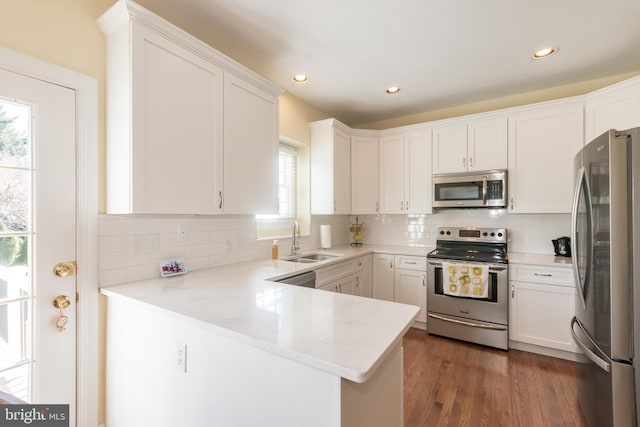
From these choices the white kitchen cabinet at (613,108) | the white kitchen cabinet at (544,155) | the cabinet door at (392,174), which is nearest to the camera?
the white kitchen cabinet at (613,108)

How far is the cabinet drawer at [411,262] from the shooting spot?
10.7ft

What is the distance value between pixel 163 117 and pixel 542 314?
3.52 m

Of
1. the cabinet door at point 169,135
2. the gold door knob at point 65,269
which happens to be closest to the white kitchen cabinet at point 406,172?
the cabinet door at point 169,135

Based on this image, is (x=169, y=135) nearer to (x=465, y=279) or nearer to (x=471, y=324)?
(x=465, y=279)

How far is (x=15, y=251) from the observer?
1.34 metres

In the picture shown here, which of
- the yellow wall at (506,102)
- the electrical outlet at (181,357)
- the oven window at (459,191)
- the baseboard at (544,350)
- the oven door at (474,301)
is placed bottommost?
the baseboard at (544,350)

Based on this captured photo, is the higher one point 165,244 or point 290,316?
point 165,244

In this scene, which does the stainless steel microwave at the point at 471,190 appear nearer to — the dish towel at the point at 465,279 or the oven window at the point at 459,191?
the oven window at the point at 459,191

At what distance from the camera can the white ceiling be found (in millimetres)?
1846

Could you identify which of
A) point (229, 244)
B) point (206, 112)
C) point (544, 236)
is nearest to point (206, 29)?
point (206, 112)

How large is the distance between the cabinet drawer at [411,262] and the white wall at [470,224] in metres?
0.56

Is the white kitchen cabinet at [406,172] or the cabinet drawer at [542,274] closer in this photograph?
the cabinet drawer at [542,274]

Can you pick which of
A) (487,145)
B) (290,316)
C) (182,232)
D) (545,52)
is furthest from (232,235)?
(545,52)

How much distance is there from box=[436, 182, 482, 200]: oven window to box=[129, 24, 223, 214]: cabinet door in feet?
8.40
